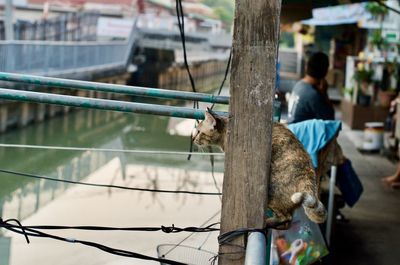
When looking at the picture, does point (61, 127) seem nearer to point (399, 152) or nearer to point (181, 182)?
point (181, 182)

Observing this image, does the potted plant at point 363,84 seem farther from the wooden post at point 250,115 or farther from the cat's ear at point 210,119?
the wooden post at point 250,115

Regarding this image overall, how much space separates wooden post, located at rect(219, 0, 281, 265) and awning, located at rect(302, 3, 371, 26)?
528 inches

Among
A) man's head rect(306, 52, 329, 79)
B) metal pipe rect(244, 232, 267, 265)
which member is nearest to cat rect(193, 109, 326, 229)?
metal pipe rect(244, 232, 267, 265)

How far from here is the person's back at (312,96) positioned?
541 centimetres

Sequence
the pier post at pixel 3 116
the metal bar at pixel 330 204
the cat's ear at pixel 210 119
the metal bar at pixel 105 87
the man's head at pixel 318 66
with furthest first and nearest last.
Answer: the pier post at pixel 3 116 → the man's head at pixel 318 66 → the metal bar at pixel 330 204 → the metal bar at pixel 105 87 → the cat's ear at pixel 210 119

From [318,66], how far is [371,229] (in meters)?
1.98

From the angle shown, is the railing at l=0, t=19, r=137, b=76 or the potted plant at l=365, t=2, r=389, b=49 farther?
the railing at l=0, t=19, r=137, b=76

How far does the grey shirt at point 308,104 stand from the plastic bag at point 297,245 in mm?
1310

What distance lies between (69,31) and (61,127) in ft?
27.6

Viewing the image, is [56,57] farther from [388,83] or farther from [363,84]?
[388,83]

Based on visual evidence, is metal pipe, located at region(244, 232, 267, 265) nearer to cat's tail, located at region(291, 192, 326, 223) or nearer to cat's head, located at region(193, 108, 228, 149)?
cat's tail, located at region(291, 192, 326, 223)

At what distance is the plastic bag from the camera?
436 cm

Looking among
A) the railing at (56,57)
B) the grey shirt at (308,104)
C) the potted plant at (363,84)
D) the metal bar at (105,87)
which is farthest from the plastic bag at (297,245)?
the railing at (56,57)

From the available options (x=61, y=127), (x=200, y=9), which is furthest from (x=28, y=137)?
(x=200, y=9)
